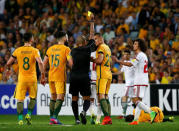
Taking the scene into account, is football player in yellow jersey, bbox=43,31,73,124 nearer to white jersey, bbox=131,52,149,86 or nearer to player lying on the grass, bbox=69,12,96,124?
player lying on the grass, bbox=69,12,96,124

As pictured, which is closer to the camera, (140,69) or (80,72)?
(80,72)

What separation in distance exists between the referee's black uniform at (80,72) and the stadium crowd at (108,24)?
26.0 ft

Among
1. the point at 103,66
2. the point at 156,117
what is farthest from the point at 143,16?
the point at 103,66

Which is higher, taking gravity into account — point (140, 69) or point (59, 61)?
point (59, 61)

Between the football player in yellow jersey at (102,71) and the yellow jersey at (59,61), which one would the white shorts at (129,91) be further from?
the yellow jersey at (59,61)

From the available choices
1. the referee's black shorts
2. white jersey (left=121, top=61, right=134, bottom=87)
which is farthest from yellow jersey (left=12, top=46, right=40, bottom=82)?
white jersey (left=121, top=61, right=134, bottom=87)

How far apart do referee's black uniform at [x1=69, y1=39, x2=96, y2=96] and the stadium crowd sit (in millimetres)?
7931

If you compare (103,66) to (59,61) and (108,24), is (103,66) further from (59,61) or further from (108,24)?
(108,24)

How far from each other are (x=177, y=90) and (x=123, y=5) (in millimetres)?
7827

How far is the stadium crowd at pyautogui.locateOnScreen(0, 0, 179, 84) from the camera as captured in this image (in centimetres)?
2270

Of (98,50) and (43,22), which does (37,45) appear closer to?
(43,22)

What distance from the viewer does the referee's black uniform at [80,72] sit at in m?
13.7

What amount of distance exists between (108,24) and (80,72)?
459 inches

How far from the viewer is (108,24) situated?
25.1 m
